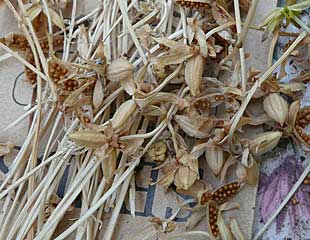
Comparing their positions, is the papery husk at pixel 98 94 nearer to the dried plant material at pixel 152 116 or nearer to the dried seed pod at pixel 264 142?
the dried plant material at pixel 152 116

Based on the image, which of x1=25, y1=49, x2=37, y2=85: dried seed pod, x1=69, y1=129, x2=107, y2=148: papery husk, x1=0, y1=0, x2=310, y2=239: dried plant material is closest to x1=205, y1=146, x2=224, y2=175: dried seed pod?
x1=0, y1=0, x2=310, y2=239: dried plant material

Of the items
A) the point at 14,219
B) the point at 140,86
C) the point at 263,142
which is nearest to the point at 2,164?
the point at 14,219

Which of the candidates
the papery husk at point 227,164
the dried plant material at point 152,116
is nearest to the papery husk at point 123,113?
the dried plant material at point 152,116

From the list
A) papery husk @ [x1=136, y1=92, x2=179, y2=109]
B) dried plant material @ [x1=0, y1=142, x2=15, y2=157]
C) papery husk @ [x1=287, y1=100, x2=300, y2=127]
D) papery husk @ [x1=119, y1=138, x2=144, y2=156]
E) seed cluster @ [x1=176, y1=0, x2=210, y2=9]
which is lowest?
dried plant material @ [x1=0, y1=142, x2=15, y2=157]

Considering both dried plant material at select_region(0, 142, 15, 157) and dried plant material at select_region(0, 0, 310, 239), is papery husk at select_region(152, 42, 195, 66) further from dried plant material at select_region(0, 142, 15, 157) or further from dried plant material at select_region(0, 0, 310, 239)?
dried plant material at select_region(0, 142, 15, 157)

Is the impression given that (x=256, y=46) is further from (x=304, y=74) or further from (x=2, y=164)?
(x=2, y=164)

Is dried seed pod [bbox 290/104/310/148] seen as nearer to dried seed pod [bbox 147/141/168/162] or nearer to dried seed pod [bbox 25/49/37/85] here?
dried seed pod [bbox 147/141/168/162]

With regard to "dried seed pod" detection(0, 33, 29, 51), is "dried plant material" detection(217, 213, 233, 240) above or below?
below

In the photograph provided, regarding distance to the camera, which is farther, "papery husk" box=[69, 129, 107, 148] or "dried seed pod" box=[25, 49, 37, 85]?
"dried seed pod" box=[25, 49, 37, 85]
